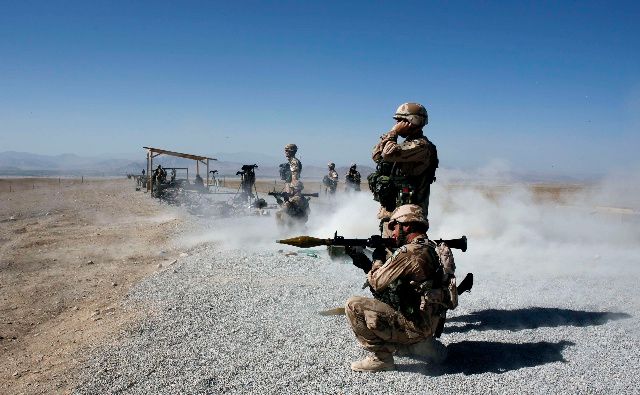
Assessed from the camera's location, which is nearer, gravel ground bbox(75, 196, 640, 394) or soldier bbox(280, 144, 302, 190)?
gravel ground bbox(75, 196, 640, 394)

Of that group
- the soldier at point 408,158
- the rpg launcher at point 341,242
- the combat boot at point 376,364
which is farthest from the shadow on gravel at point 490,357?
the soldier at point 408,158

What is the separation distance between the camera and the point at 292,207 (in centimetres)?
1230

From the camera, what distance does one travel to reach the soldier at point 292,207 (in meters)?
12.3

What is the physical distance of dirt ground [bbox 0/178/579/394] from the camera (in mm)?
5074

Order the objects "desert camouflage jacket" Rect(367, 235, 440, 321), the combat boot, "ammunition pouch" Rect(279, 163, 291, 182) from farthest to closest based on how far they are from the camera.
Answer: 1. "ammunition pouch" Rect(279, 163, 291, 182)
2. the combat boot
3. "desert camouflage jacket" Rect(367, 235, 440, 321)

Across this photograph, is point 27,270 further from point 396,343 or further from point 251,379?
point 396,343

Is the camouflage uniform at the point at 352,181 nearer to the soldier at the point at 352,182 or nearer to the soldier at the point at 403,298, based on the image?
the soldier at the point at 352,182

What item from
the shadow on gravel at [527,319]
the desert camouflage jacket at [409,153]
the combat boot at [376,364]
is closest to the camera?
the combat boot at [376,364]

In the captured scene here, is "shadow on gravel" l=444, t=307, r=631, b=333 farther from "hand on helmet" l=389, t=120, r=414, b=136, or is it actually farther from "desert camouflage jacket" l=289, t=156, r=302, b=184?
"desert camouflage jacket" l=289, t=156, r=302, b=184

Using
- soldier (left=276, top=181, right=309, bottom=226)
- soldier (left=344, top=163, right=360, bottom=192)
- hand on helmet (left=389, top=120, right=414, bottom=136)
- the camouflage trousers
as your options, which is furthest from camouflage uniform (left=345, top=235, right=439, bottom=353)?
soldier (left=344, top=163, right=360, bottom=192)

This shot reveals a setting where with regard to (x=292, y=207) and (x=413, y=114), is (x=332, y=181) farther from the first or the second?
(x=413, y=114)

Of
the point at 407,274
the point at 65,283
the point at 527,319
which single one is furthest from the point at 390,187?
the point at 65,283

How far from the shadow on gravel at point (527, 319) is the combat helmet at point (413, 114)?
2487 mm

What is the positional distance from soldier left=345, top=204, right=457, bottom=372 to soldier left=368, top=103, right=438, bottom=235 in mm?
1318
